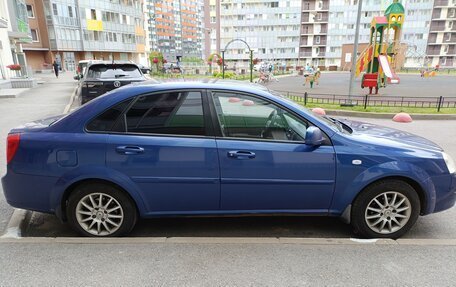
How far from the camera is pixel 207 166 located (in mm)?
3189

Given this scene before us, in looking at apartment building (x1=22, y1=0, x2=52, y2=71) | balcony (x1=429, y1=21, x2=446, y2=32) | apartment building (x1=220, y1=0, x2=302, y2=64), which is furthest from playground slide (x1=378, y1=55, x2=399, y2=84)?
balcony (x1=429, y1=21, x2=446, y2=32)

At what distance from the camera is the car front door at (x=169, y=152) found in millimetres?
3166

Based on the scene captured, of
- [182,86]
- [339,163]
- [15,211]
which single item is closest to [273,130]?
[339,163]

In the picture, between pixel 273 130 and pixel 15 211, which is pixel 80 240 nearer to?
pixel 15 211

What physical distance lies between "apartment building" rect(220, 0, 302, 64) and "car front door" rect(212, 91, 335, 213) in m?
73.4

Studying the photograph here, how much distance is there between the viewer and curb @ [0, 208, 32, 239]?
353cm

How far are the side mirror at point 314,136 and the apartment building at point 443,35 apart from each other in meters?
77.3

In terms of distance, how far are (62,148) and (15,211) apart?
1.49 metres

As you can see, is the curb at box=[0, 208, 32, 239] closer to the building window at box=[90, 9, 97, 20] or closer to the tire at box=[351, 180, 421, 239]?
the tire at box=[351, 180, 421, 239]

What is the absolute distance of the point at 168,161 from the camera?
10.4 feet

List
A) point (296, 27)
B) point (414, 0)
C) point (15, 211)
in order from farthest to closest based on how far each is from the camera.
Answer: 1. point (296, 27)
2. point (414, 0)
3. point (15, 211)

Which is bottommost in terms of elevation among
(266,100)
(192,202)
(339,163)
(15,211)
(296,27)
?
(15,211)

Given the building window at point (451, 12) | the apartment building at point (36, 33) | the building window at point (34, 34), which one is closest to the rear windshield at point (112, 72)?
the apartment building at point (36, 33)

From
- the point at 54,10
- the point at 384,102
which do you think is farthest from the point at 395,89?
the point at 54,10
